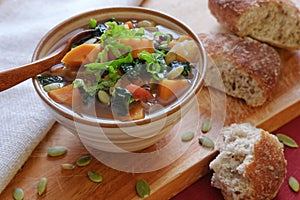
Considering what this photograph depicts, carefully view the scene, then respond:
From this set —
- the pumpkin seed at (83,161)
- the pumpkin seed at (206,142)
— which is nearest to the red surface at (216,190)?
the pumpkin seed at (206,142)

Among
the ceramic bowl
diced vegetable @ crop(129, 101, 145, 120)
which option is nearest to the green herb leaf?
the ceramic bowl

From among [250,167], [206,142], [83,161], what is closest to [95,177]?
[83,161]

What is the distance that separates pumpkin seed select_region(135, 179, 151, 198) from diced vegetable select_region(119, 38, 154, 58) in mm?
579

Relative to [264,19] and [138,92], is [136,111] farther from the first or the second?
[264,19]

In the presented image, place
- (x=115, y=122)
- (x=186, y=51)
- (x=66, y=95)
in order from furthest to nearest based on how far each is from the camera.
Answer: (x=186, y=51), (x=66, y=95), (x=115, y=122)

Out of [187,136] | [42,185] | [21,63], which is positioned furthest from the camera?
[21,63]

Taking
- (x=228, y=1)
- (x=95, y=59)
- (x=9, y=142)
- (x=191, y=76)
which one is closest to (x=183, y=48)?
(x=191, y=76)

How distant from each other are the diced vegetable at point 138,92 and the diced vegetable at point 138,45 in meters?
0.21

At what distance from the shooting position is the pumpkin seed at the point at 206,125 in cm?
251

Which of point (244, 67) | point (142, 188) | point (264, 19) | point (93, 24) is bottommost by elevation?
point (142, 188)

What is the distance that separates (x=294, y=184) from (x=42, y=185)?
1192 millimetres

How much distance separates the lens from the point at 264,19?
2910mm

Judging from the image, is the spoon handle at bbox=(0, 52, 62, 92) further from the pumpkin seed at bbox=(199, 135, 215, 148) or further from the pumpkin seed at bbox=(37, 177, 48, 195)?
the pumpkin seed at bbox=(199, 135, 215, 148)

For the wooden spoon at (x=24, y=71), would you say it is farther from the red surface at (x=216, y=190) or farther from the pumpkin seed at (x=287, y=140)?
the pumpkin seed at (x=287, y=140)
